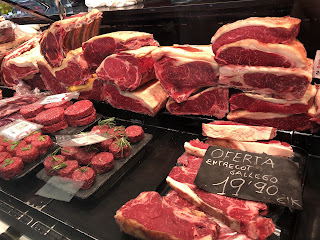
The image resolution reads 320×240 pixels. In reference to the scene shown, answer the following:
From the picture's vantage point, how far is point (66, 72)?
345 cm

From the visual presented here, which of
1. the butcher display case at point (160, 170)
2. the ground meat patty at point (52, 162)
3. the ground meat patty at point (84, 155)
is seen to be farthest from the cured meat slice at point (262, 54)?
the ground meat patty at point (52, 162)

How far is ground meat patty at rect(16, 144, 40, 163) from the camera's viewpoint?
2.61 m

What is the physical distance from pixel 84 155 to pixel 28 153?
1.75 feet

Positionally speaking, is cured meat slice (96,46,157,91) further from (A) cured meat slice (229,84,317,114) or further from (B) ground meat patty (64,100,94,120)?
(A) cured meat slice (229,84,317,114)

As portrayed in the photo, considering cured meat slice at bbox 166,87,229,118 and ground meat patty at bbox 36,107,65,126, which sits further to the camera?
ground meat patty at bbox 36,107,65,126

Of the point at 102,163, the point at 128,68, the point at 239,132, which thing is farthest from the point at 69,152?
the point at 239,132

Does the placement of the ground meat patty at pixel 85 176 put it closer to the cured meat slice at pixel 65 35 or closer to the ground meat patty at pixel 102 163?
the ground meat patty at pixel 102 163

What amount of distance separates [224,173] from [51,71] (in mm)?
2533

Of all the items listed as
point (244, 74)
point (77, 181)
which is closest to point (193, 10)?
point (244, 74)

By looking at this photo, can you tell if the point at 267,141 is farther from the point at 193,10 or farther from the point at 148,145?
the point at 193,10

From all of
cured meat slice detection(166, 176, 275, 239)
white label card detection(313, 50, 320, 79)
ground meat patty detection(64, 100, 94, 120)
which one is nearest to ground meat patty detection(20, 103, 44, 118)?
ground meat patty detection(64, 100, 94, 120)

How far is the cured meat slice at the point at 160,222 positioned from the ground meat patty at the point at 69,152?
0.88 metres

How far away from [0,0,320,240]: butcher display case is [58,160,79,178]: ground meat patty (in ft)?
0.68

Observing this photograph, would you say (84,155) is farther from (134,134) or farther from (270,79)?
(270,79)
